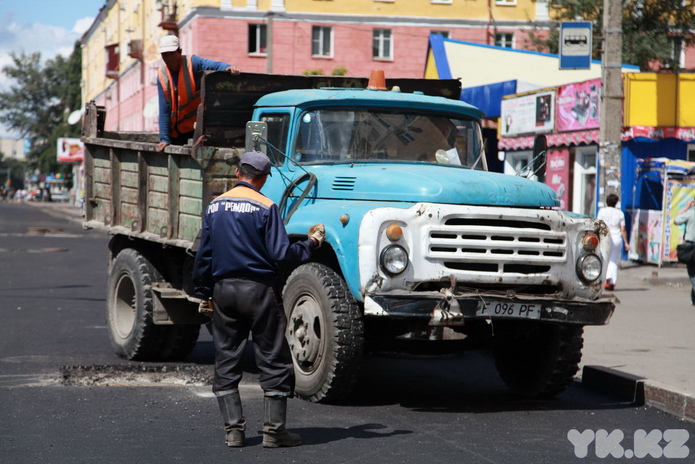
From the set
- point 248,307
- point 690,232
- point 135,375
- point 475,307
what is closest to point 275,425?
point 248,307

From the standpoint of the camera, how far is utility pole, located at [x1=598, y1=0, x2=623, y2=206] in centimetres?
1886

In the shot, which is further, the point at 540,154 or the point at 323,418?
the point at 540,154

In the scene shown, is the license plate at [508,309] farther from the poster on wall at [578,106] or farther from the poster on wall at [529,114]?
the poster on wall at [529,114]

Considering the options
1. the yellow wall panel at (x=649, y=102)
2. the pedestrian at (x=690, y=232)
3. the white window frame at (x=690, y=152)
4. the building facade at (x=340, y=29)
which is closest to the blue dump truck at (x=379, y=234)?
the pedestrian at (x=690, y=232)

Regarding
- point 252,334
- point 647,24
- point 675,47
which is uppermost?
point 647,24

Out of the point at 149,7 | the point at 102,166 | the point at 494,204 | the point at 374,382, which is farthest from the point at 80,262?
the point at 149,7

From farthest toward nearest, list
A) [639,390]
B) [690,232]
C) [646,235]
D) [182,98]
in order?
[646,235]
[690,232]
[182,98]
[639,390]

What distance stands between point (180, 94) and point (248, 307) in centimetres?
436

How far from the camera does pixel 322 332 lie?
25.6ft

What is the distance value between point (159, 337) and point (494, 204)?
3.79 m

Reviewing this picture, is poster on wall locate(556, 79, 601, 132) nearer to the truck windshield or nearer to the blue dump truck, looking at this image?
the blue dump truck

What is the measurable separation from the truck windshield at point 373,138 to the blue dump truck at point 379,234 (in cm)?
1

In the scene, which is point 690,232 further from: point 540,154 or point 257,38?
point 257,38

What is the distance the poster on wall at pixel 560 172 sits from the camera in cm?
2755
